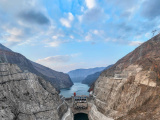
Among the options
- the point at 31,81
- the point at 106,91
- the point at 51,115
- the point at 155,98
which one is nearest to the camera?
the point at 155,98

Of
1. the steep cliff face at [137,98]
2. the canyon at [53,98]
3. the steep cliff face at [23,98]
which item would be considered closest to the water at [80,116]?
the canyon at [53,98]

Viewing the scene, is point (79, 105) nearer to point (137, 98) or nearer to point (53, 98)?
point (53, 98)

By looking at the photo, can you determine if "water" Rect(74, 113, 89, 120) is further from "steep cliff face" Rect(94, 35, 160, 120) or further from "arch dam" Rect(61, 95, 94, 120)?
"steep cliff face" Rect(94, 35, 160, 120)

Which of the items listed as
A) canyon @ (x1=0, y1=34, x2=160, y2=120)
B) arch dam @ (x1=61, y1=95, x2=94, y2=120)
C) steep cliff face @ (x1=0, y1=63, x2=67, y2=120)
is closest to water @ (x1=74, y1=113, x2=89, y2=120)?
arch dam @ (x1=61, y1=95, x2=94, y2=120)

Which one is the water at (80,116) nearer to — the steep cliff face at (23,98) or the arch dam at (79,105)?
the arch dam at (79,105)

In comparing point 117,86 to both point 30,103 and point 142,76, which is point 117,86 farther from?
point 30,103

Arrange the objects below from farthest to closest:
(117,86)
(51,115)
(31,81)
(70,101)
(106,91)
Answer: (70,101) → (106,91) → (117,86) → (31,81) → (51,115)

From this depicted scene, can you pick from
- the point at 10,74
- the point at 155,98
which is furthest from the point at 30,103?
the point at 155,98

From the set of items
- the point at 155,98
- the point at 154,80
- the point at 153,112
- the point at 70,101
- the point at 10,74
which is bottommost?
the point at 70,101
